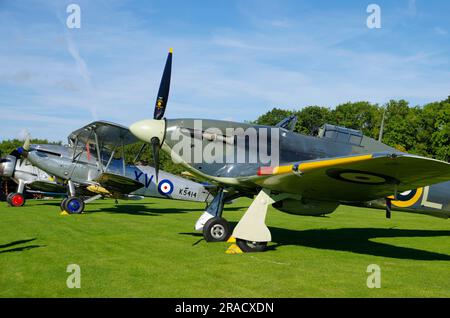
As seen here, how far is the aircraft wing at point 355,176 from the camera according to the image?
6141 mm

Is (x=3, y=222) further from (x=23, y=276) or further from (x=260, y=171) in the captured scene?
(x=260, y=171)

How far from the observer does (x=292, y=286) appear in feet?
18.6

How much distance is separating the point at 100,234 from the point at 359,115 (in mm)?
66097

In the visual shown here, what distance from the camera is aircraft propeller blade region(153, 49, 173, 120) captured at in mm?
9259

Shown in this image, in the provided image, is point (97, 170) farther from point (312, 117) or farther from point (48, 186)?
point (312, 117)

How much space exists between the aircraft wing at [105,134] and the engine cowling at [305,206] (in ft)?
29.0

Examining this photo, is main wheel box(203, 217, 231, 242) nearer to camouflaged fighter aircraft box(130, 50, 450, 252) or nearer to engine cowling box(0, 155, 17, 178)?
camouflaged fighter aircraft box(130, 50, 450, 252)

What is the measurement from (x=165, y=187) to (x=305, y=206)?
12332 millimetres

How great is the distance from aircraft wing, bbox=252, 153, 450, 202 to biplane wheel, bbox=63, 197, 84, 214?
37.8 feet

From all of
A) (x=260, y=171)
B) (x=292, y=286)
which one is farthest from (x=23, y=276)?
(x=260, y=171)

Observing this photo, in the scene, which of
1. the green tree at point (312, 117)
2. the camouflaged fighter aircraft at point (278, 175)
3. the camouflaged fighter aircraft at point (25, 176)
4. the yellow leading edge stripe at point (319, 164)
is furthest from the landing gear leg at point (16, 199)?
the green tree at point (312, 117)

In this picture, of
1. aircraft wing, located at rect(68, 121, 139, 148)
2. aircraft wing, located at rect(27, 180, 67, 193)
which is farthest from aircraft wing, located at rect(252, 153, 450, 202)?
aircraft wing, located at rect(27, 180, 67, 193)

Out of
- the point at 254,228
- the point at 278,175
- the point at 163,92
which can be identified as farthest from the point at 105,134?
the point at 278,175
